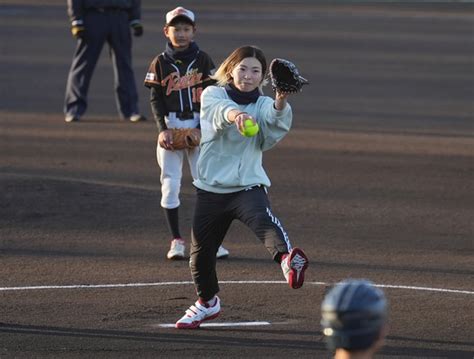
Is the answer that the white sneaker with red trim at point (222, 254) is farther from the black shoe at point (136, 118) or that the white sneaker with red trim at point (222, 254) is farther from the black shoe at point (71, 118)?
the black shoe at point (71, 118)

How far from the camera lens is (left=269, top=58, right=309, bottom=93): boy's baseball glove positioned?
7570 millimetres

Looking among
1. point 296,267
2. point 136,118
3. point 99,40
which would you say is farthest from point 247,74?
point 136,118

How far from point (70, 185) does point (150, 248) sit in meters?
2.36

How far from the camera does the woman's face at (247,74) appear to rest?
8.00 meters

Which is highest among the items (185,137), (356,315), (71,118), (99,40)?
(356,315)

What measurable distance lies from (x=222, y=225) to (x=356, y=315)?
4337 millimetres

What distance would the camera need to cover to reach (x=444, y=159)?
15797mm

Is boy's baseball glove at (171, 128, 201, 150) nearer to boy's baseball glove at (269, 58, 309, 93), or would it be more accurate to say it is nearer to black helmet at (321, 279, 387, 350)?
boy's baseball glove at (269, 58, 309, 93)

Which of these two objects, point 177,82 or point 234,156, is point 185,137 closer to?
point 177,82

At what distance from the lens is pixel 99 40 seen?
18.0 metres

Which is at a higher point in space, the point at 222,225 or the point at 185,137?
the point at 185,137

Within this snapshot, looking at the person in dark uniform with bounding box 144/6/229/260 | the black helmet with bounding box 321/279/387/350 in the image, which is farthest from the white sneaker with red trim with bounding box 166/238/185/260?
the black helmet with bounding box 321/279/387/350

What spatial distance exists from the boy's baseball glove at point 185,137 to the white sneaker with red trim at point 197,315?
208 cm

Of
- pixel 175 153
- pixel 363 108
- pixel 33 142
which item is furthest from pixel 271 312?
pixel 363 108
